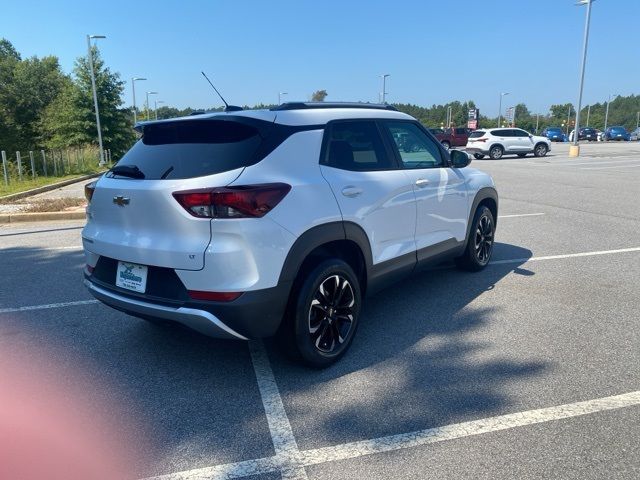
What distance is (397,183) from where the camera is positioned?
415cm

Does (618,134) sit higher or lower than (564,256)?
higher

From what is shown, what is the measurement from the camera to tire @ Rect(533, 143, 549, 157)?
29.5 metres

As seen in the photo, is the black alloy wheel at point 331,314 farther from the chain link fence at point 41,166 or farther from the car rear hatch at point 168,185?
the chain link fence at point 41,166

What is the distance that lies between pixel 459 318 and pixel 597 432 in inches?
69.3

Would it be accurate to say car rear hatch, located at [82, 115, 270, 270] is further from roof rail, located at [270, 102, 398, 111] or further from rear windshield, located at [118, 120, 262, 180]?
roof rail, located at [270, 102, 398, 111]

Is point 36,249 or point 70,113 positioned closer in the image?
point 36,249

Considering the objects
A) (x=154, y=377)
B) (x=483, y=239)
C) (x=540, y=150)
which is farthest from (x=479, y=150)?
(x=154, y=377)

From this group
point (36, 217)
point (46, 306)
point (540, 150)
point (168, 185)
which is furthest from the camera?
point (540, 150)

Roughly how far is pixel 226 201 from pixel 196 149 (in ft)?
1.81

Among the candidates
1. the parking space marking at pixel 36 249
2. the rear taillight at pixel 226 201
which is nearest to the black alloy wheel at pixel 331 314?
the rear taillight at pixel 226 201

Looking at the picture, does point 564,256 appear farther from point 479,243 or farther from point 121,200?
point 121,200

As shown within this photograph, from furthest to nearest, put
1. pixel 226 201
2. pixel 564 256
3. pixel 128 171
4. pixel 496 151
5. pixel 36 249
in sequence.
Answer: pixel 496 151 < pixel 36 249 < pixel 564 256 < pixel 128 171 < pixel 226 201

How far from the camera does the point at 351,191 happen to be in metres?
3.66

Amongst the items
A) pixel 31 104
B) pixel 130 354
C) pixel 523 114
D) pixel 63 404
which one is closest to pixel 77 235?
pixel 130 354
